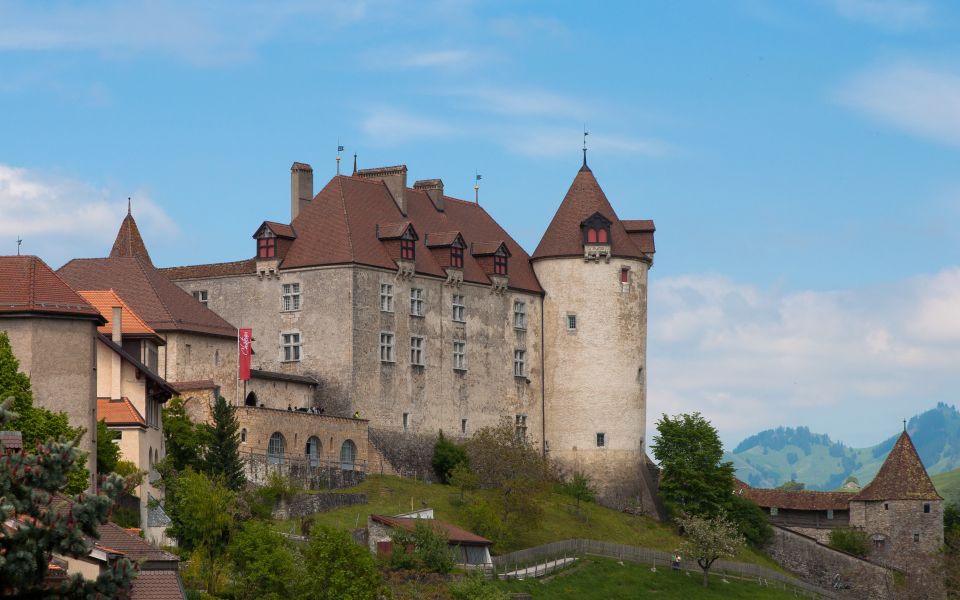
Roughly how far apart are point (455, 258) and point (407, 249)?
377 cm

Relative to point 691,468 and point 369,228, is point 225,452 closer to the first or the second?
point 369,228

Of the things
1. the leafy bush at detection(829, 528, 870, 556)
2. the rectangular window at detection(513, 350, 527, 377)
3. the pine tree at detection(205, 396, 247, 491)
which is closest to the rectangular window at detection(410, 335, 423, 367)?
the rectangular window at detection(513, 350, 527, 377)

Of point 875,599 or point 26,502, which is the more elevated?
point 26,502

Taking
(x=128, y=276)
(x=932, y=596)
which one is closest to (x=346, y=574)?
(x=128, y=276)

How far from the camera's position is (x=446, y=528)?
72688mm

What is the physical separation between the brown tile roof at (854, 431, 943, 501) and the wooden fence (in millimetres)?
12419

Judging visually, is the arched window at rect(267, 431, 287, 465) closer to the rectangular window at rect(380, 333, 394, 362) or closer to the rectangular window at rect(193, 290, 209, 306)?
the rectangular window at rect(380, 333, 394, 362)

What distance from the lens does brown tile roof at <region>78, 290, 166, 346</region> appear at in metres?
68.6

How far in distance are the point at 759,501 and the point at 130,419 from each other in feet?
176

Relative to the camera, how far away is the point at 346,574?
58656 mm

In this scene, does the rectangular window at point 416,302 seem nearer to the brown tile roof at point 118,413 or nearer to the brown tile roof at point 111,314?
the brown tile roof at point 111,314

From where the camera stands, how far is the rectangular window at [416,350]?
289 ft

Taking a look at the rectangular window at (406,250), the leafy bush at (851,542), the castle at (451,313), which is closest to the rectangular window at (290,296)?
the castle at (451,313)

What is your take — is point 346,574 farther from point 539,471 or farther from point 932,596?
point 932,596
